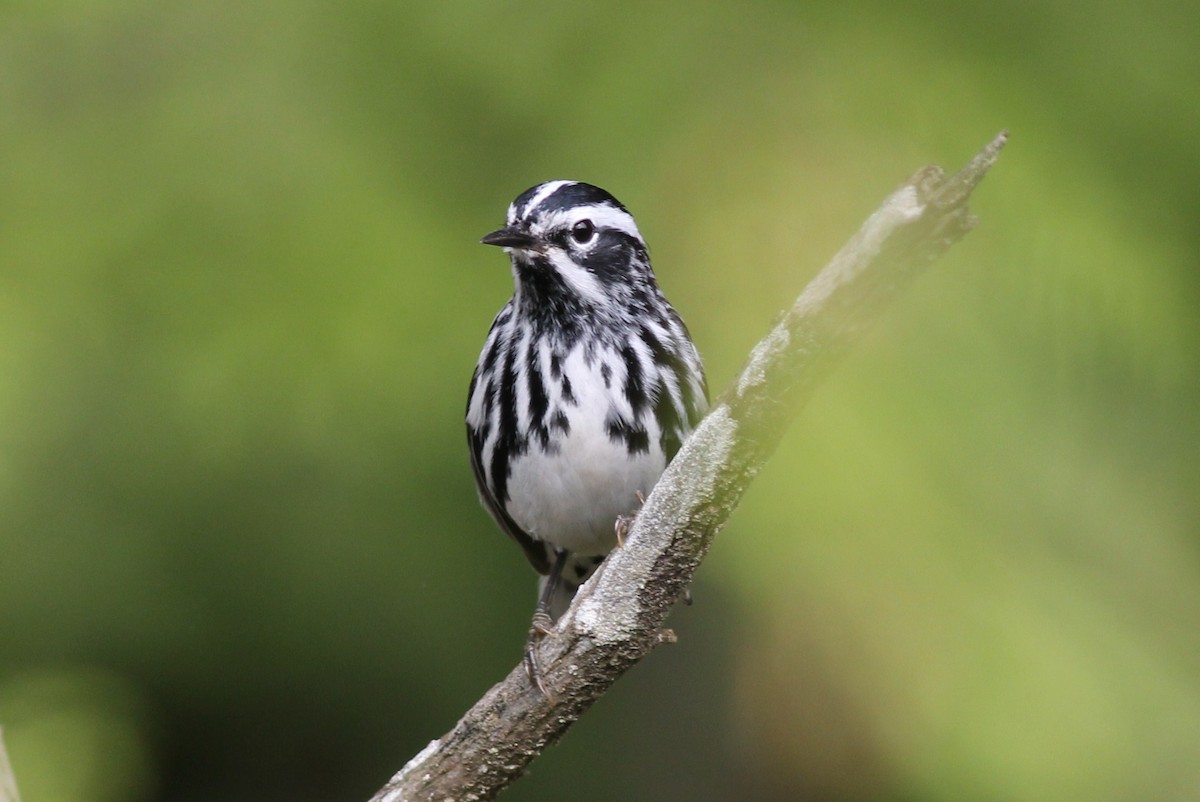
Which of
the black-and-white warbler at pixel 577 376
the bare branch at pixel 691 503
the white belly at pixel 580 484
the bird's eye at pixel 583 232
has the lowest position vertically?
the bare branch at pixel 691 503

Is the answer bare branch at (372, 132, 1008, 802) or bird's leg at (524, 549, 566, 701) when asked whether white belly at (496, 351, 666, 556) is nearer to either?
bird's leg at (524, 549, 566, 701)

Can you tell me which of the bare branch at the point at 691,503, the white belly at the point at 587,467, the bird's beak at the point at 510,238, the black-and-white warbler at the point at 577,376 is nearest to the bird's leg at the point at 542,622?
the bare branch at the point at 691,503

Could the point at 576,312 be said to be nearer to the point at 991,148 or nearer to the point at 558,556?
the point at 558,556

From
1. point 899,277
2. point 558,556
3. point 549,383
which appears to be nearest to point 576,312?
point 549,383

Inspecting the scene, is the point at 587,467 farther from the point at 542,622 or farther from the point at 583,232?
the point at 583,232

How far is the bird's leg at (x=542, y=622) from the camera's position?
7.00 ft

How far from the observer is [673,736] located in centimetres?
354

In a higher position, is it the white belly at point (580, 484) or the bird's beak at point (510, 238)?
the bird's beak at point (510, 238)

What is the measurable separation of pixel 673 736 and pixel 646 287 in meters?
1.32

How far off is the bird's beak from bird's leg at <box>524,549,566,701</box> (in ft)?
2.43

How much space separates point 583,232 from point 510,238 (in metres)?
0.22

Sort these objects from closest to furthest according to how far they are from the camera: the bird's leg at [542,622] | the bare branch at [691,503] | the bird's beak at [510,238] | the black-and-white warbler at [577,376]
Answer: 1. the bare branch at [691,503]
2. the bird's leg at [542,622]
3. the bird's beak at [510,238]
4. the black-and-white warbler at [577,376]

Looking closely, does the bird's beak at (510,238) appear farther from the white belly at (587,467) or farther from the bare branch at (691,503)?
the bare branch at (691,503)

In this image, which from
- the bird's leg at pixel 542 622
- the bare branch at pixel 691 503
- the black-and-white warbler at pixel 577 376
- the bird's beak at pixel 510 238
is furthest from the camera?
the black-and-white warbler at pixel 577 376
